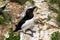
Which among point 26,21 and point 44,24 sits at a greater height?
point 26,21

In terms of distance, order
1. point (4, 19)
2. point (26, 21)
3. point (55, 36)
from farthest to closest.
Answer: point (4, 19), point (26, 21), point (55, 36)

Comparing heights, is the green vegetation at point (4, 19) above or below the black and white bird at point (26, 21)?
below

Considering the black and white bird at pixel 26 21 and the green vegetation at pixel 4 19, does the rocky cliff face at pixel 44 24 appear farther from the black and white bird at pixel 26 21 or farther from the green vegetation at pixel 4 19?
the green vegetation at pixel 4 19

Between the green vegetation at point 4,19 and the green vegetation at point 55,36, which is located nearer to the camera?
the green vegetation at point 55,36

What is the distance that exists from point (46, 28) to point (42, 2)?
1830 mm

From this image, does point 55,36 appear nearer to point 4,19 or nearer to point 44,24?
point 44,24

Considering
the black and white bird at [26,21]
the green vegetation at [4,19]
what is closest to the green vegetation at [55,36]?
the black and white bird at [26,21]

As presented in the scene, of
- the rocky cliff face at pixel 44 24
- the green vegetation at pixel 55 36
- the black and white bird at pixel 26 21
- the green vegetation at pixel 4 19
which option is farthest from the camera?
the green vegetation at pixel 4 19

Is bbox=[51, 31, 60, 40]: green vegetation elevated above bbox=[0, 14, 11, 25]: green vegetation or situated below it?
below

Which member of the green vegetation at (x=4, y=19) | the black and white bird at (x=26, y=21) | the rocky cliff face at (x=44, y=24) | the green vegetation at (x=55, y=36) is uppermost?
the black and white bird at (x=26, y=21)

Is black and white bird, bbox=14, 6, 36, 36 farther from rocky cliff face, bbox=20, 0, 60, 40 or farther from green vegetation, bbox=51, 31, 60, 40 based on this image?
green vegetation, bbox=51, 31, 60, 40

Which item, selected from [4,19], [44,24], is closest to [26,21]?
[44,24]

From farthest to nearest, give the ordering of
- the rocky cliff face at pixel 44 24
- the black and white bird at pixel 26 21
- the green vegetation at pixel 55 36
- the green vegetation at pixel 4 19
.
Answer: the green vegetation at pixel 4 19 < the rocky cliff face at pixel 44 24 < the black and white bird at pixel 26 21 < the green vegetation at pixel 55 36

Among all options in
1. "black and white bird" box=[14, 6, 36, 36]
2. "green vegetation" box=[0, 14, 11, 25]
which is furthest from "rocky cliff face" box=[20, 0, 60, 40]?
"green vegetation" box=[0, 14, 11, 25]
